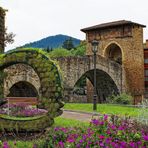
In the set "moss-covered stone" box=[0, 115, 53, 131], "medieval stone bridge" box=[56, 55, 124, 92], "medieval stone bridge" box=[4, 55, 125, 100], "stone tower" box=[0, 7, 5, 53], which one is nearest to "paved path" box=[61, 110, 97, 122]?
"stone tower" box=[0, 7, 5, 53]

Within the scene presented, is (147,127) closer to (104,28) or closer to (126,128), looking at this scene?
(126,128)

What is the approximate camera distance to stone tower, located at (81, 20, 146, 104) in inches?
1518

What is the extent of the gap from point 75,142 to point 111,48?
Answer: 3537cm

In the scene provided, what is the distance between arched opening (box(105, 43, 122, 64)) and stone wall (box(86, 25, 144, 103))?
83cm

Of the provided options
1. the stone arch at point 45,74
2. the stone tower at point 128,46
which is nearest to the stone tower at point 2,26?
the stone arch at point 45,74

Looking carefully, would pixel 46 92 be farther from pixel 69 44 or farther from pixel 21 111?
pixel 69 44

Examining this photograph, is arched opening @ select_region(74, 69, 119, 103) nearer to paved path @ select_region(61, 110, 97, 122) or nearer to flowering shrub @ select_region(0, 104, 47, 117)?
paved path @ select_region(61, 110, 97, 122)

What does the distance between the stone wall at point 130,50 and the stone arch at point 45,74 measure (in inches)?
1105

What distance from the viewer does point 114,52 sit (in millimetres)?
42375

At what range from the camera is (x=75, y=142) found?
267 inches

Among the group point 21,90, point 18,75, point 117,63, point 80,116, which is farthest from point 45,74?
point 117,63

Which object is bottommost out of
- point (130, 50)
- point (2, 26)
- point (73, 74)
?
point (73, 74)

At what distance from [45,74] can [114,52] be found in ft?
107

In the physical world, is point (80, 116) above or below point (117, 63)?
below
